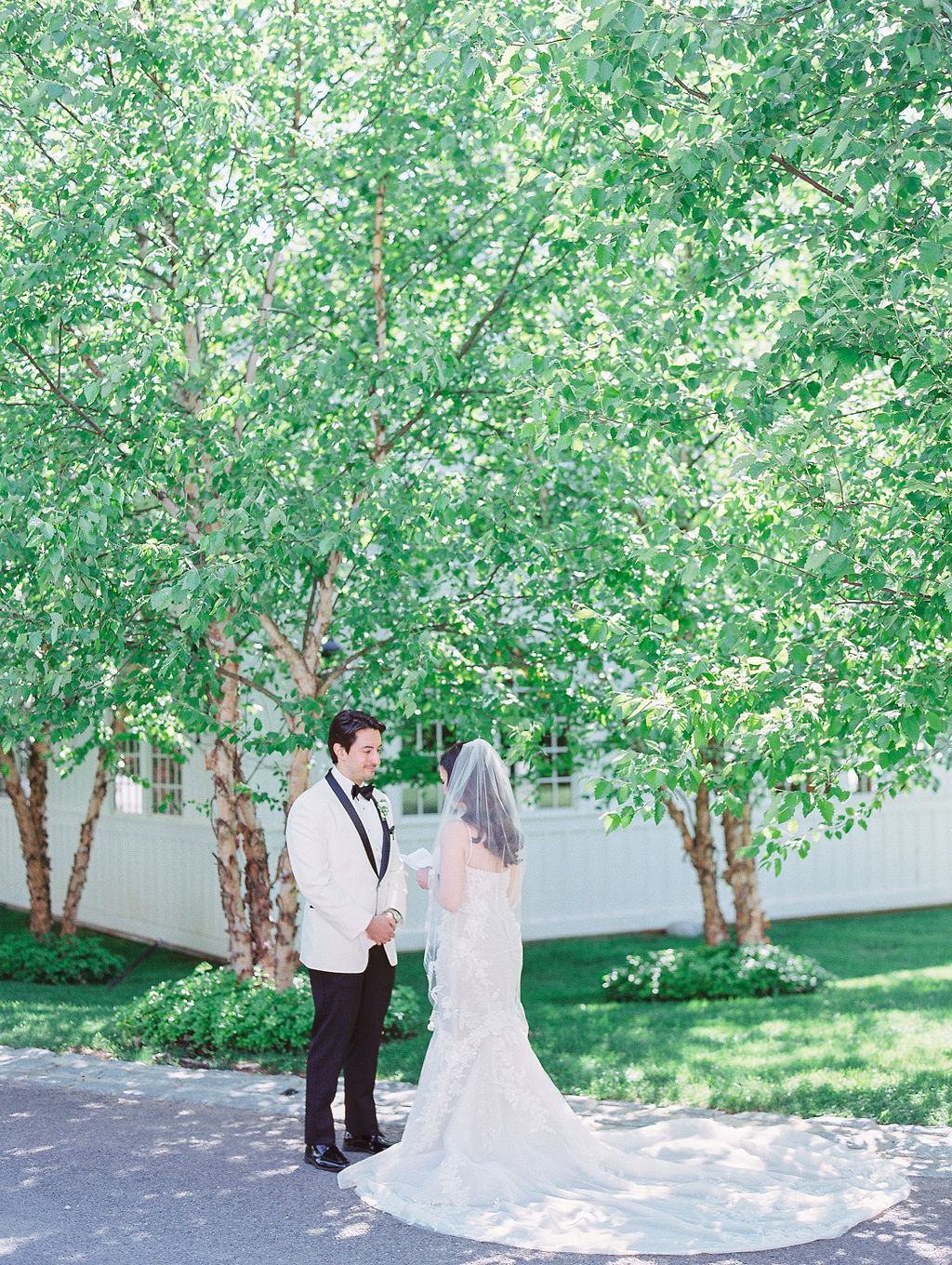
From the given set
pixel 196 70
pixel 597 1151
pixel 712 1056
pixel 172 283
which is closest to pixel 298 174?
pixel 196 70

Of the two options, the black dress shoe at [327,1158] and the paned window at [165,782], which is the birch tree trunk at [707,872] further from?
the black dress shoe at [327,1158]

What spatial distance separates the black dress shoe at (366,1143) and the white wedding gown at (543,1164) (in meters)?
0.45

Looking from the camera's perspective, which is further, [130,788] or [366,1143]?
[130,788]

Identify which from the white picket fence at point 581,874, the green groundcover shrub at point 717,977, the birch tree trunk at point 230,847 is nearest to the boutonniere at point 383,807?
the birch tree trunk at point 230,847

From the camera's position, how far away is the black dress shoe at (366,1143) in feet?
21.7

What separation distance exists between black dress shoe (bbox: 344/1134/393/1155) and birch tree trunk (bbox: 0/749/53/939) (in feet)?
26.5

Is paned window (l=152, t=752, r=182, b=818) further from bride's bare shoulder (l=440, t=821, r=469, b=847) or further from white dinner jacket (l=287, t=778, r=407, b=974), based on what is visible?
bride's bare shoulder (l=440, t=821, r=469, b=847)

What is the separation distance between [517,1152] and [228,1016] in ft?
11.4

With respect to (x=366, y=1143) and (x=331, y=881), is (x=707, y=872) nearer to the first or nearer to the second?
(x=366, y=1143)

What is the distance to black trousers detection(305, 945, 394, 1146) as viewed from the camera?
6.39 metres

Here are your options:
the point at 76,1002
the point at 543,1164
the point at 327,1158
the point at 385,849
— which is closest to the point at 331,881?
the point at 385,849

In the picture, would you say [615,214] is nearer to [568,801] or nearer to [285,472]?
[285,472]

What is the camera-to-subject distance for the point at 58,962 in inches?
516

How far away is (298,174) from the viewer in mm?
8016
